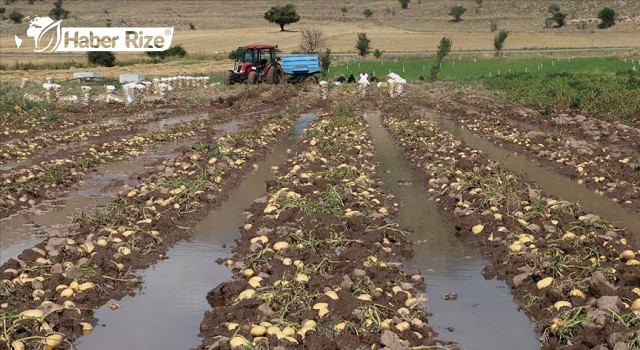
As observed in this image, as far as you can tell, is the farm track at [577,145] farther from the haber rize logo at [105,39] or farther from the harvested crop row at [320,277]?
the haber rize logo at [105,39]

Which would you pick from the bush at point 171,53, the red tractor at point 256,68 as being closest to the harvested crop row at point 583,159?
the red tractor at point 256,68

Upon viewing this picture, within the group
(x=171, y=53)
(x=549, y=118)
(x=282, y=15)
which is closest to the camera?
(x=549, y=118)

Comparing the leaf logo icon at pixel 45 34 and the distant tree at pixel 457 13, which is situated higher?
the distant tree at pixel 457 13

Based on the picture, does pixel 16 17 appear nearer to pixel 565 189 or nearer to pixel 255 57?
pixel 255 57

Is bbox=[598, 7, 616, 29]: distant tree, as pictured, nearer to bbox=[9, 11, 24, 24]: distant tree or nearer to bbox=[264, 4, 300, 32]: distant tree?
bbox=[264, 4, 300, 32]: distant tree

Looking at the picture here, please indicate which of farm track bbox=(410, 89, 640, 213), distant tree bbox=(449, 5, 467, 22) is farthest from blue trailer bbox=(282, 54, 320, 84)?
distant tree bbox=(449, 5, 467, 22)

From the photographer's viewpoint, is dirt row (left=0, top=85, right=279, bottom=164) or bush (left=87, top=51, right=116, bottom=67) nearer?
dirt row (left=0, top=85, right=279, bottom=164)

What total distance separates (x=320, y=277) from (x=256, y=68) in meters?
30.5

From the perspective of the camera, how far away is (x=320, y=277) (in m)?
8.20

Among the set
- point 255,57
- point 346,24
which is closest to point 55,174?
point 255,57

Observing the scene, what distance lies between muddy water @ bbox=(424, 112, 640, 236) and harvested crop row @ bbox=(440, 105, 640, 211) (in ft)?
0.74

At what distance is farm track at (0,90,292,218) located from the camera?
515 inches

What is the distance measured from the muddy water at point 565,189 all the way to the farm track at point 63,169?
879 centimetres

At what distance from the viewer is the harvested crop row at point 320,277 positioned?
6742mm
